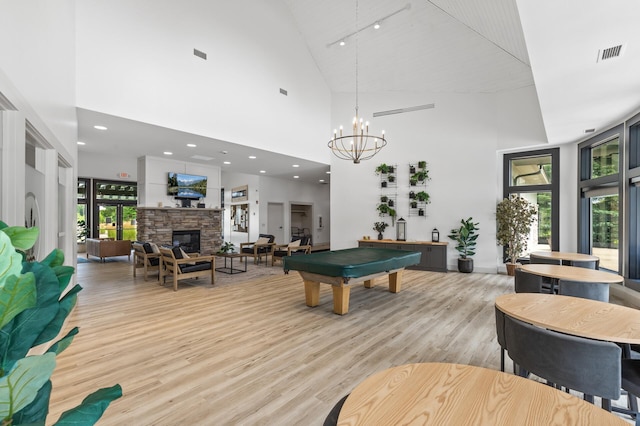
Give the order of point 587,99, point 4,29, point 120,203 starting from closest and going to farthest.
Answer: point 4,29
point 587,99
point 120,203

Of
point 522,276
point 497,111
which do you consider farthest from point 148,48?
point 497,111

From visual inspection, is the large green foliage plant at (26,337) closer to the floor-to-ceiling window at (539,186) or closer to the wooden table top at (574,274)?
the wooden table top at (574,274)

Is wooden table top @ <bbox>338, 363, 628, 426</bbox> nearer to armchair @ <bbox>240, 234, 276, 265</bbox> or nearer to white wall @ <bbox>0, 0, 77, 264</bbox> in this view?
white wall @ <bbox>0, 0, 77, 264</bbox>

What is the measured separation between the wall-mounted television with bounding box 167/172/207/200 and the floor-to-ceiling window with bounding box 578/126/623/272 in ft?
32.1

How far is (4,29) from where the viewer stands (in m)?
1.93

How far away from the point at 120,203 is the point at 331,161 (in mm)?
8494

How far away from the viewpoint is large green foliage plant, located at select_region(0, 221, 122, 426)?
512 mm

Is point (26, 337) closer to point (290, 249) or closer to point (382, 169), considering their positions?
point (290, 249)

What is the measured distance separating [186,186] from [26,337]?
9179mm

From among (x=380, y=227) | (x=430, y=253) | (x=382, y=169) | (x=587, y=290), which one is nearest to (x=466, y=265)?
(x=430, y=253)

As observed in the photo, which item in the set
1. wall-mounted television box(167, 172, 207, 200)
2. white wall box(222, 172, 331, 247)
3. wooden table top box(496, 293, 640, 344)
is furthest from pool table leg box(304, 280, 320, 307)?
white wall box(222, 172, 331, 247)

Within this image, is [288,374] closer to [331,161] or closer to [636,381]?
[636,381]

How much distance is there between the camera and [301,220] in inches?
593

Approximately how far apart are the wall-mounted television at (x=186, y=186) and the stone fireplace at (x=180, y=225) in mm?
434
